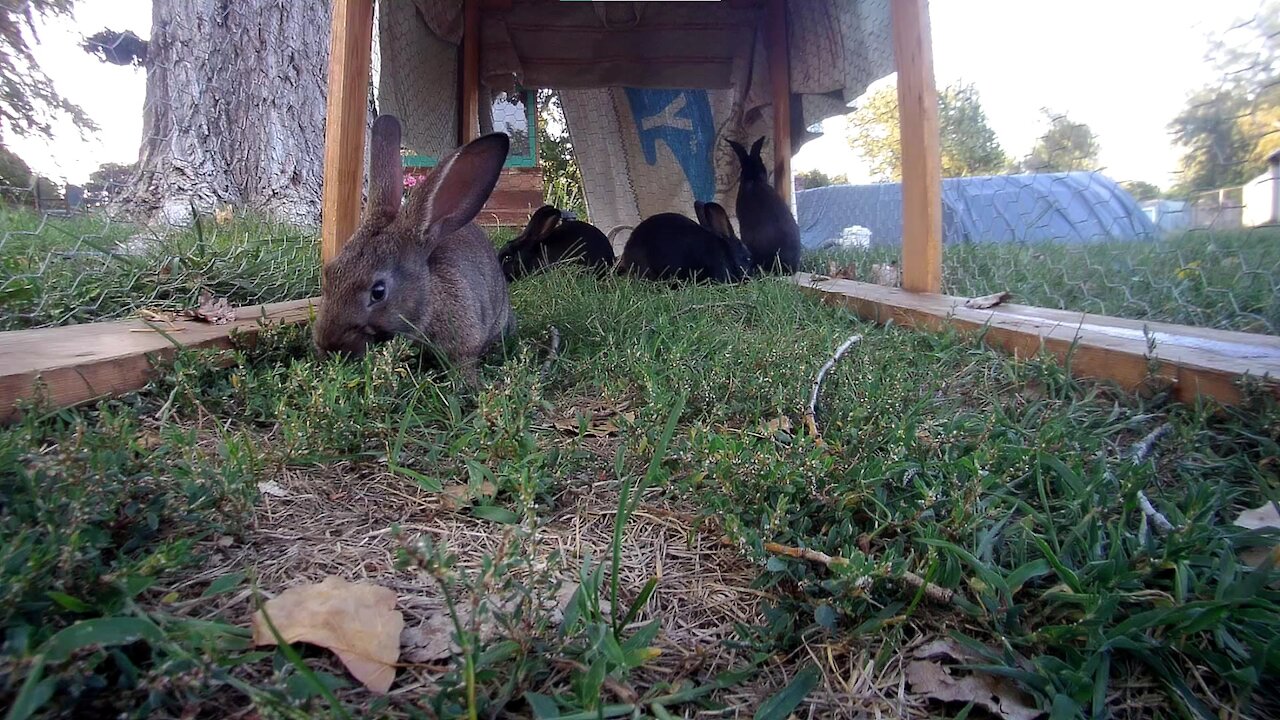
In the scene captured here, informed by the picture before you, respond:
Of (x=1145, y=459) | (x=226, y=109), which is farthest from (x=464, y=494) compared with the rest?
(x=226, y=109)

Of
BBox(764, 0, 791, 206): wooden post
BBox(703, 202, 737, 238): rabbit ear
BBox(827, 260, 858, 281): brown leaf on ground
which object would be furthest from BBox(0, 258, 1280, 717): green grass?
BBox(764, 0, 791, 206): wooden post

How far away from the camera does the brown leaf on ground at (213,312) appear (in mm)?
2537

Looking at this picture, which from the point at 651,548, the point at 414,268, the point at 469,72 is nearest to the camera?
the point at 651,548

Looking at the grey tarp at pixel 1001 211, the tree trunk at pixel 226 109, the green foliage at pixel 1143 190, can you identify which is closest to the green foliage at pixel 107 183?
the tree trunk at pixel 226 109

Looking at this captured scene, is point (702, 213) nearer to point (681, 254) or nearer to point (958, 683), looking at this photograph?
point (681, 254)

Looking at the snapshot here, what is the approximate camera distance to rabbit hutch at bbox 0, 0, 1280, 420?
2.07 metres

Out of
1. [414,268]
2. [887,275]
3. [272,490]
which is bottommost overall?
[272,490]

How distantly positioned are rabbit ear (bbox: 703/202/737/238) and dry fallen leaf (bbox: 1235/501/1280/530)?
4.54 metres

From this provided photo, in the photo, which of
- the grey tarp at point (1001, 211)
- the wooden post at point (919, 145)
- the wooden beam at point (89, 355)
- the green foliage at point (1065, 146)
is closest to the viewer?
the wooden beam at point (89, 355)

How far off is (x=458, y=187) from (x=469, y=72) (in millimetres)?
3666

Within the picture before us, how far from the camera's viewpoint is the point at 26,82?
360 cm

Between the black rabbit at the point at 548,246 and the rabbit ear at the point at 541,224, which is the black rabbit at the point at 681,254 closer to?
the black rabbit at the point at 548,246

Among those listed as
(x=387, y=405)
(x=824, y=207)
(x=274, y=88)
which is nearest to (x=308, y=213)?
(x=274, y=88)

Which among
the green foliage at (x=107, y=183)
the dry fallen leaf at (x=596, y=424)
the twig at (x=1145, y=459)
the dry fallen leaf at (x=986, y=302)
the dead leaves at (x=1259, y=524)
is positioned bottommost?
the dead leaves at (x=1259, y=524)
